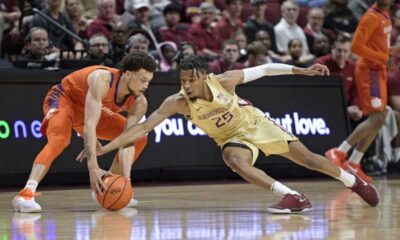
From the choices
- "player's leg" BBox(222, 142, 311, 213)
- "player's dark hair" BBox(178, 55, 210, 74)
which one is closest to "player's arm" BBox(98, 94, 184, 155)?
"player's dark hair" BBox(178, 55, 210, 74)

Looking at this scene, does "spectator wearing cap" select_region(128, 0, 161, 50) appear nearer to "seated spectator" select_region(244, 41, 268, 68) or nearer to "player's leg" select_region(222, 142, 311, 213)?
"seated spectator" select_region(244, 41, 268, 68)

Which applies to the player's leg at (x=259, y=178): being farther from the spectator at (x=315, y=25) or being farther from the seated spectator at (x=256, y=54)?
the spectator at (x=315, y=25)

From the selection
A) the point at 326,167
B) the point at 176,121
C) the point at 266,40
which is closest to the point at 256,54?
the point at 266,40

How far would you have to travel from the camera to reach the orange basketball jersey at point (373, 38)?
36.3 ft

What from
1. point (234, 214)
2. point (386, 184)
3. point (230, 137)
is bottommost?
point (386, 184)

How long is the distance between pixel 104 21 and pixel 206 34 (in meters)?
1.69

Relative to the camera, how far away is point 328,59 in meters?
13.4

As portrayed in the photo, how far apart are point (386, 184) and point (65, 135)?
14.9 feet

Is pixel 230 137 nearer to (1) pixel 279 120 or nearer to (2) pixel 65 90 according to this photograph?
(2) pixel 65 90

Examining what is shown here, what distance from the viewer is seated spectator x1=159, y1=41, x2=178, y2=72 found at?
13.1 meters

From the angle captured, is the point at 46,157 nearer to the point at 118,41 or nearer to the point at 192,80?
the point at 192,80

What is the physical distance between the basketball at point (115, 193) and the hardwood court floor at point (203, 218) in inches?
3.9

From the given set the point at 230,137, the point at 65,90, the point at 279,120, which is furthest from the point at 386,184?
the point at 65,90

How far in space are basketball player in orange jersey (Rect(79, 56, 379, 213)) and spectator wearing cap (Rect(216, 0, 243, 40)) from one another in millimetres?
6718
